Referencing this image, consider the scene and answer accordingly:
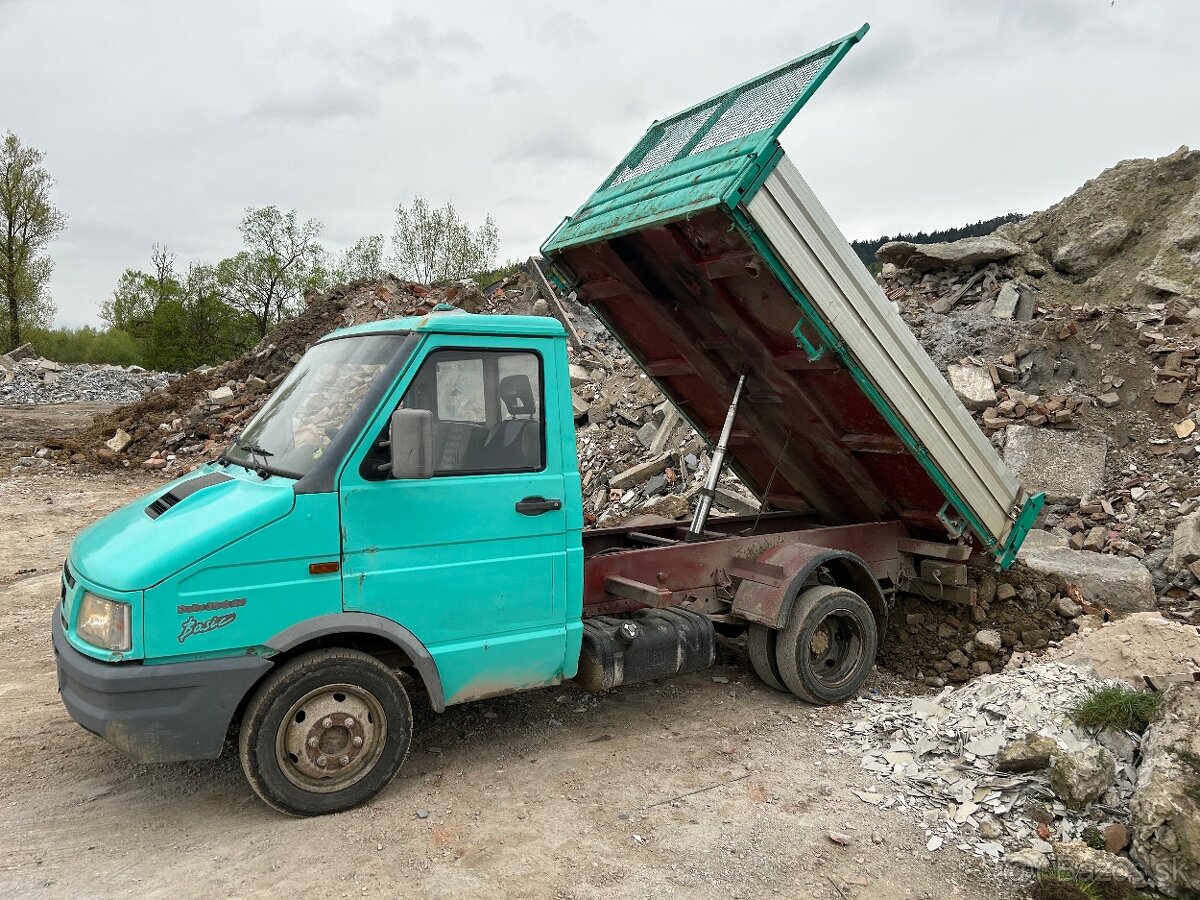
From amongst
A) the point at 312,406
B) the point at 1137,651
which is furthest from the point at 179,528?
the point at 1137,651

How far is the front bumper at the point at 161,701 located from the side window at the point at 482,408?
1261 mm

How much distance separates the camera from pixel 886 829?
3.91 meters

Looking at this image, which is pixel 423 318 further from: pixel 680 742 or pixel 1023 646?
pixel 1023 646

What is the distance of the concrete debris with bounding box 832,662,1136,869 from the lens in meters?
3.86

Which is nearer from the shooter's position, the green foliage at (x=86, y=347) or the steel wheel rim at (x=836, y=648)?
the steel wheel rim at (x=836, y=648)

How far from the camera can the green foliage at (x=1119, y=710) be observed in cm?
437

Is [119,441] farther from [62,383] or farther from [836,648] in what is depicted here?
[836,648]

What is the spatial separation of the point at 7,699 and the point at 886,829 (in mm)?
5213

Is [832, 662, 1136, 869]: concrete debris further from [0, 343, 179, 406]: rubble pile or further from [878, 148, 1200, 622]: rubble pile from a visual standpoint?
[0, 343, 179, 406]: rubble pile

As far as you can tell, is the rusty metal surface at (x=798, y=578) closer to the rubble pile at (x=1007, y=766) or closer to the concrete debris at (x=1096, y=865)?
the rubble pile at (x=1007, y=766)

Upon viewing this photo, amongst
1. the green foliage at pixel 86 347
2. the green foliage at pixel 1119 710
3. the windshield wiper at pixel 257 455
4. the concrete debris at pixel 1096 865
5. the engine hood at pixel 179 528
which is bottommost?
the concrete debris at pixel 1096 865

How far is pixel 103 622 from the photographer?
11.7 ft

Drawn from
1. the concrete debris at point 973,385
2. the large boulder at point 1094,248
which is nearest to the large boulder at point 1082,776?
the concrete debris at point 973,385

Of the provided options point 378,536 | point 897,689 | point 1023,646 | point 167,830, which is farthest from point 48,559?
point 1023,646
